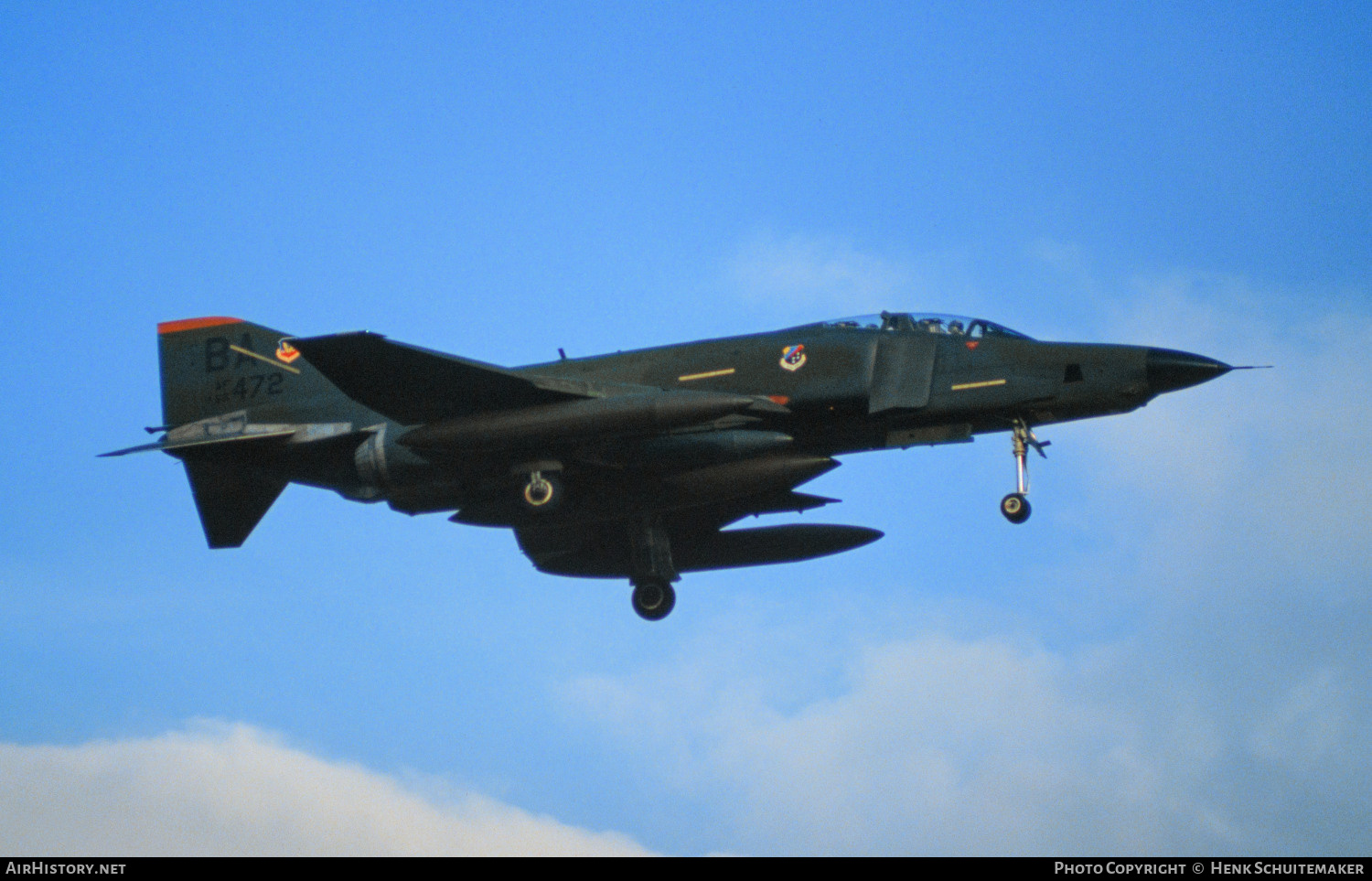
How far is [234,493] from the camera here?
79.7 feet

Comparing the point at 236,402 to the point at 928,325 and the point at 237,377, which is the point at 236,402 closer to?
the point at 237,377

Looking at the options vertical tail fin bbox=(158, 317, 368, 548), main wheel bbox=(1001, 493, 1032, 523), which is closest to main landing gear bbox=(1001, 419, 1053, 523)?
main wheel bbox=(1001, 493, 1032, 523)

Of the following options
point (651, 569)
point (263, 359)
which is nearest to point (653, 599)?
point (651, 569)

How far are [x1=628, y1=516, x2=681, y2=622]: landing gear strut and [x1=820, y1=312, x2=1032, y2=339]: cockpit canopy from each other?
4.48m

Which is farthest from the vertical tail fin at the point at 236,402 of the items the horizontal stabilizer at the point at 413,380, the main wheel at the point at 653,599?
the main wheel at the point at 653,599

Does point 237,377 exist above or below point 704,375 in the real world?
above

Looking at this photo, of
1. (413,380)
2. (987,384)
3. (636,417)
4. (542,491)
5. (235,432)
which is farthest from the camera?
(235,432)

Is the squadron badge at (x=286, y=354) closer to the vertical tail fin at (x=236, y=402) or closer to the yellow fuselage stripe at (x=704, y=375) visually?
the vertical tail fin at (x=236, y=402)

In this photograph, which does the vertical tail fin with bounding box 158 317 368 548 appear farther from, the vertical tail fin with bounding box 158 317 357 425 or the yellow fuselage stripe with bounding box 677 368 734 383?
the yellow fuselage stripe with bounding box 677 368 734 383

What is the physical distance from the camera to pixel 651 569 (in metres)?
24.5

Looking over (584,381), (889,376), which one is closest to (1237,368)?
(889,376)

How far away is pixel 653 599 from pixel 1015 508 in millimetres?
6171

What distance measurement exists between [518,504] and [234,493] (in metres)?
4.85

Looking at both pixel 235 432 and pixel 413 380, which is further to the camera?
pixel 235 432
